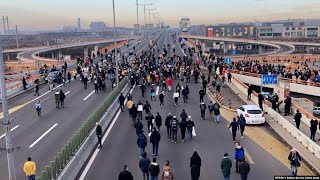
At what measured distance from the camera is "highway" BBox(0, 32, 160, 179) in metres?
20.3

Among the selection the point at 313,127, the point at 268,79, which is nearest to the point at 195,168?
the point at 313,127

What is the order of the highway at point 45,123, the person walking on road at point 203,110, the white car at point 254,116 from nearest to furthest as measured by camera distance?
the highway at point 45,123, the white car at point 254,116, the person walking on road at point 203,110

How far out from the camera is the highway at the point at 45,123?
20.3 m

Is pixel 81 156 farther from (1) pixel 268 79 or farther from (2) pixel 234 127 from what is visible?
(1) pixel 268 79

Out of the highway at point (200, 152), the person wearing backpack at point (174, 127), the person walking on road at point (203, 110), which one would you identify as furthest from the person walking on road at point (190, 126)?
the person walking on road at point (203, 110)

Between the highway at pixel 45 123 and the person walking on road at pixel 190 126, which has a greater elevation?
the person walking on road at pixel 190 126

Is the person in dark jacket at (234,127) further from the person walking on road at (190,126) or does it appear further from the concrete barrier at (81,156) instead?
the concrete barrier at (81,156)

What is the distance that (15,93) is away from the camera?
40.5 metres

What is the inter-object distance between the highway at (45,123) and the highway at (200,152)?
2.36 metres

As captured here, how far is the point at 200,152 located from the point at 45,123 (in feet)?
37.8

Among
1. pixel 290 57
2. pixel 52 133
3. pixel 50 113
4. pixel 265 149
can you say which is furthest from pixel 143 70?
pixel 290 57

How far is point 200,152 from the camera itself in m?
20.6

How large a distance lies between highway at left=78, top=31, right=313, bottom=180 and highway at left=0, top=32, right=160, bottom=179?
2.36 meters

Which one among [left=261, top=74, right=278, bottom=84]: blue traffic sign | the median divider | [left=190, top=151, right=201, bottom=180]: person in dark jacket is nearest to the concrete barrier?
the median divider
